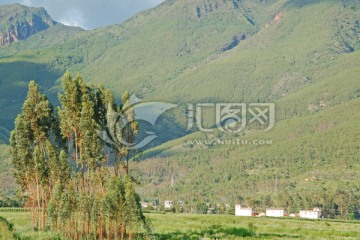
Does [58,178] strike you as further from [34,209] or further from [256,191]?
[256,191]

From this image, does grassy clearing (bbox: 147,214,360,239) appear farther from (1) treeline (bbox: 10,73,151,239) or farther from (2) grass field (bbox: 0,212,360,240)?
(1) treeline (bbox: 10,73,151,239)

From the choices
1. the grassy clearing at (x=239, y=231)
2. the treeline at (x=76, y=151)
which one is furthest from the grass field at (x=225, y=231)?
the treeline at (x=76, y=151)

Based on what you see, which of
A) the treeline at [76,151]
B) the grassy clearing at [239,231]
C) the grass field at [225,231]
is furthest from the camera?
the grassy clearing at [239,231]

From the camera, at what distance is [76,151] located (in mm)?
48188

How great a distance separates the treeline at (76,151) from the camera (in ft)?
140

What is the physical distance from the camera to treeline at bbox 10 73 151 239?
4253 centimetres

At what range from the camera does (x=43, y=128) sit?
49344 mm

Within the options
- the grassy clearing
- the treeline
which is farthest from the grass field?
the treeline

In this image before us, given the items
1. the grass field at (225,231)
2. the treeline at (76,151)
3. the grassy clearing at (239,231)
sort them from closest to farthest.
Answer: the treeline at (76,151)
the grass field at (225,231)
the grassy clearing at (239,231)

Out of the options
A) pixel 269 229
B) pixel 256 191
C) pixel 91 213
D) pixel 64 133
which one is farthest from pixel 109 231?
pixel 256 191

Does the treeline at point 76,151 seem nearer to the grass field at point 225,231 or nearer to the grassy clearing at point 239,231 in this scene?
the grass field at point 225,231

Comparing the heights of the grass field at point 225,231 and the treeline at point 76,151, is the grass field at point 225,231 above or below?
below

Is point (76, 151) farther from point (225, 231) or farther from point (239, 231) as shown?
point (239, 231)

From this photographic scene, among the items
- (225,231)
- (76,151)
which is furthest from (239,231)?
(76,151)
